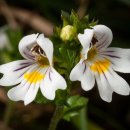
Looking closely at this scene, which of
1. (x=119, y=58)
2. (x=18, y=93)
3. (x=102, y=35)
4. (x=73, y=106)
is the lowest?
(x=73, y=106)

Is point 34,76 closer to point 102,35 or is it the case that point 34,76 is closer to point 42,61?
point 42,61

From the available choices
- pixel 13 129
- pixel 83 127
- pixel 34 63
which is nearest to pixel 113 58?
pixel 34 63

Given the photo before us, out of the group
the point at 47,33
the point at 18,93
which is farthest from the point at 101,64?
the point at 47,33

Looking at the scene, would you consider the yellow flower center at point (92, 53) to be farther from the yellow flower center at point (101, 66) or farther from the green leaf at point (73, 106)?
the green leaf at point (73, 106)

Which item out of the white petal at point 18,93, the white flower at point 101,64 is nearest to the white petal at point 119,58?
the white flower at point 101,64

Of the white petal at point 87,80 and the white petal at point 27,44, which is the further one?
the white petal at point 27,44

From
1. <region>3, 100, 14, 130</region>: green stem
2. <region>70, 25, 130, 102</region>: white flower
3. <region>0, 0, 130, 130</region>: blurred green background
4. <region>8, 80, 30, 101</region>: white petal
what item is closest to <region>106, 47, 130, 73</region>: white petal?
<region>70, 25, 130, 102</region>: white flower

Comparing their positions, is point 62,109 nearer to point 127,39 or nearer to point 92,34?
point 92,34
